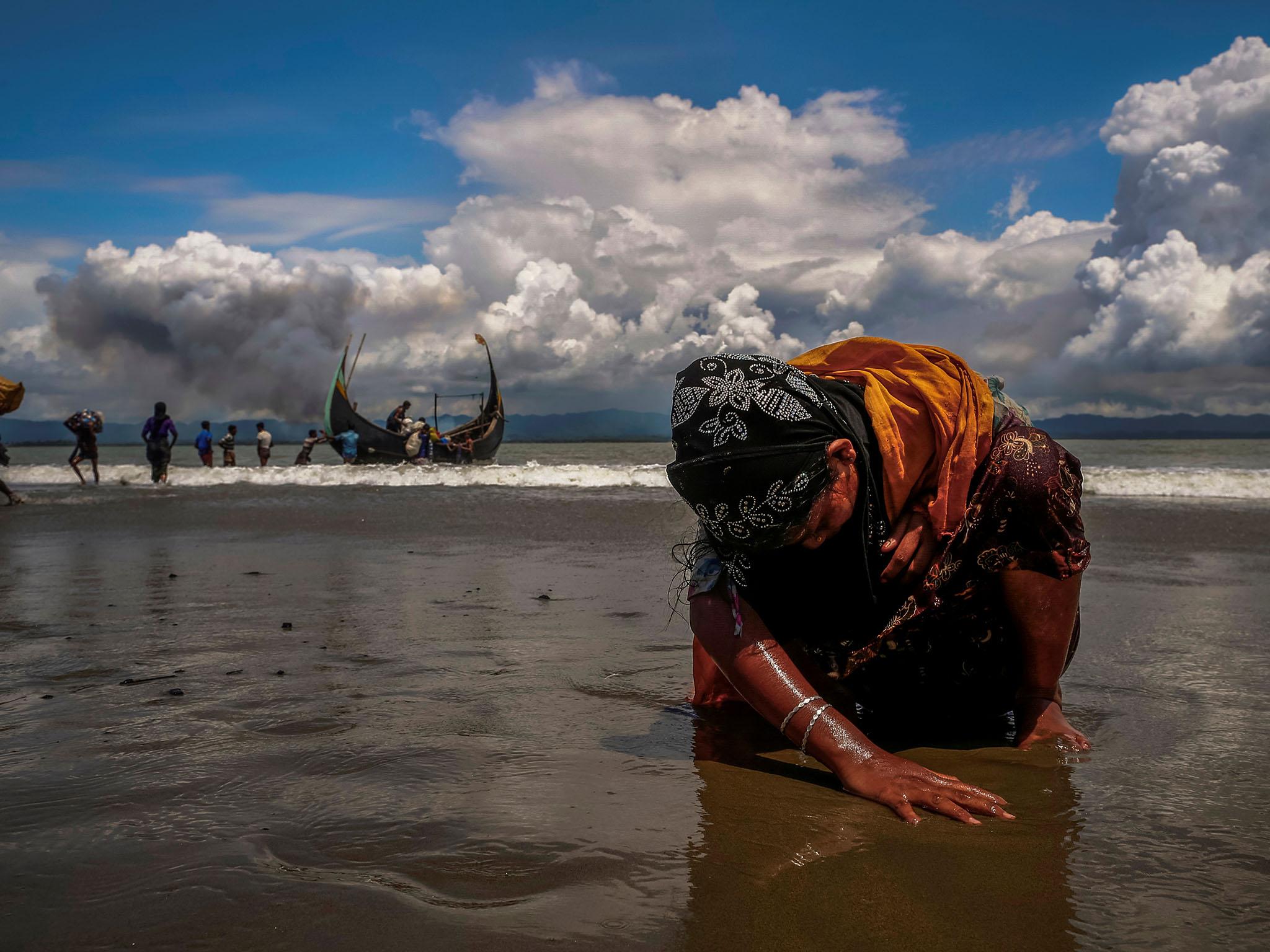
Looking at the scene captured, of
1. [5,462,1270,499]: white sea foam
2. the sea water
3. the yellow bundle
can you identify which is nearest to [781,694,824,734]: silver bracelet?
the yellow bundle

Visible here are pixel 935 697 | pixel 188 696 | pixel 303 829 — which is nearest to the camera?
pixel 303 829

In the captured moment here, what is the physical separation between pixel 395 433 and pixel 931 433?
27.7 m

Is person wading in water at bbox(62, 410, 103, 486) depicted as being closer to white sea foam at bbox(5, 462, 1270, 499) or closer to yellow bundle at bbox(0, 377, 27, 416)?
white sea foam at bbox(5, 462, 1270, 499)

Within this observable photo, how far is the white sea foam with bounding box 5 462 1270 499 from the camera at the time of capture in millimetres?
13594

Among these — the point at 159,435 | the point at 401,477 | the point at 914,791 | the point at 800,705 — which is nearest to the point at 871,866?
the point at 914,791

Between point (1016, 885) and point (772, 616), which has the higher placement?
point (772, 616)

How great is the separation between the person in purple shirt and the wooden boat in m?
10.1

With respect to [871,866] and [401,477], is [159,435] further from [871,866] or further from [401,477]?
[871,866]

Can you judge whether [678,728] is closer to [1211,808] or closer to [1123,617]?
[1211,808]

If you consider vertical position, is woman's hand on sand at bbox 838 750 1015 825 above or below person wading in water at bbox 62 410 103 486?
below

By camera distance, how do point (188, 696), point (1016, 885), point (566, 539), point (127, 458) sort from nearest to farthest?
point (1016, 885), point (188, 696), point (566, 539), point (127, 458)

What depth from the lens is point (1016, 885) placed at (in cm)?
144

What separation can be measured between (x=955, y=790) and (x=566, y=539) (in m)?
6.06

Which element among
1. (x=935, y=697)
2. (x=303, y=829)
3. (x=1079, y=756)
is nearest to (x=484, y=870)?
(x=303, y=829)
